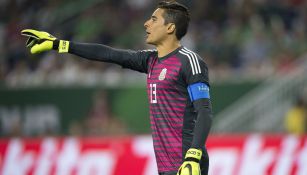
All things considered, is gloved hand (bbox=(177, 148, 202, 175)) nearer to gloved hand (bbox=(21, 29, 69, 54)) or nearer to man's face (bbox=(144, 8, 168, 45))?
man's face (bbox=(144, 8, 168, 45))

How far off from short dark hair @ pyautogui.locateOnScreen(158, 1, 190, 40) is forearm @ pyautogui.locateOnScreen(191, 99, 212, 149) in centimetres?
72

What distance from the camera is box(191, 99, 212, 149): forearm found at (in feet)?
19.2

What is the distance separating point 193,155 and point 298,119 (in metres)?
7.66

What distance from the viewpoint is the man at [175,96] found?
19.5 feet

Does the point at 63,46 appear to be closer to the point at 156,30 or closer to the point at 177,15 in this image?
the point at 156,30

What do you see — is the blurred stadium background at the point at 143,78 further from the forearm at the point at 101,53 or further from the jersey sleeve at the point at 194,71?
the jersey sleeve at the point at 194,71

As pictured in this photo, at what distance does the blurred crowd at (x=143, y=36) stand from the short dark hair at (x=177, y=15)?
317 inches

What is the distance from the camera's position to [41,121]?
15547 mm

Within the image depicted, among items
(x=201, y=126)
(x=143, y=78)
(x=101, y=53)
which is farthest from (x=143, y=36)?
(x=201, y=126)

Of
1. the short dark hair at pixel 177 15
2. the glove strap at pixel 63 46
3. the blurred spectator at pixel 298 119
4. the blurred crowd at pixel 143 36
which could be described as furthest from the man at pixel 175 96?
the blurred crowd at pixel 143 36

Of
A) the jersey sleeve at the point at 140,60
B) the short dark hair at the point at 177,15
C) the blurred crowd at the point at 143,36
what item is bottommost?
the jersey sleeve at the point at 140,60

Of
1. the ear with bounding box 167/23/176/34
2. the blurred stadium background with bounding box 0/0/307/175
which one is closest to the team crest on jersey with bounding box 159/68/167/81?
the ear with bounding box 167/23/176/34

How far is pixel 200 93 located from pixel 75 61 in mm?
10050

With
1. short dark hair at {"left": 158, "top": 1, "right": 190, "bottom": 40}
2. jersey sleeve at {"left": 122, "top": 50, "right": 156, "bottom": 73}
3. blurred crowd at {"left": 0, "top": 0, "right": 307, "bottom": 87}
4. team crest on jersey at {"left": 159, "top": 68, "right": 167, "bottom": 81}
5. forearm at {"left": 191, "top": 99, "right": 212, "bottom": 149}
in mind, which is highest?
blurred crowd at {"left": 0, "top": 0, "right": 307, "bottom": 87}
